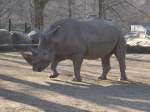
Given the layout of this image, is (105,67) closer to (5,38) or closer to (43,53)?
(43,53)

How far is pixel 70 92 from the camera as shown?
1095cm

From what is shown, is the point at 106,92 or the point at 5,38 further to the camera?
the point at 5,38

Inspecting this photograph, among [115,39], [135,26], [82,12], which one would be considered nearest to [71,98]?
[115,39]

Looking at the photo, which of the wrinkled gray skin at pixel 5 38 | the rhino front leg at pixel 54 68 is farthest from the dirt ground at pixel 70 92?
the wrinkled gray skin at pixel 5 38

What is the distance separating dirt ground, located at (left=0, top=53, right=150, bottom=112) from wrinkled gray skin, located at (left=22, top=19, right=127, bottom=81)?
1.85 feet

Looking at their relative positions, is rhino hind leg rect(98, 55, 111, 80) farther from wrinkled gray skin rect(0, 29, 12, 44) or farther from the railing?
wrinkled gray skin rect(0, 29, 12, 44)

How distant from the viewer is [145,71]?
15586 mm

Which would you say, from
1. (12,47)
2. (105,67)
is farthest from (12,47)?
(105,67)

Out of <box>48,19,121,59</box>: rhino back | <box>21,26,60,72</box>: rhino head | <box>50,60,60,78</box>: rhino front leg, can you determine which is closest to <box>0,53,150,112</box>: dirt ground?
<box>50,60,60,78</box>: rhino front leg

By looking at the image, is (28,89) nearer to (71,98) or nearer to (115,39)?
(71,98)

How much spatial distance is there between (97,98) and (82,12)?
4224cm

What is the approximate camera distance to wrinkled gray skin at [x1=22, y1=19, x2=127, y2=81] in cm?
1223

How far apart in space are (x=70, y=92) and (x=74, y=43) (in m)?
1.83

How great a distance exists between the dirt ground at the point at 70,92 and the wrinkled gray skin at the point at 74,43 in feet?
1.85
